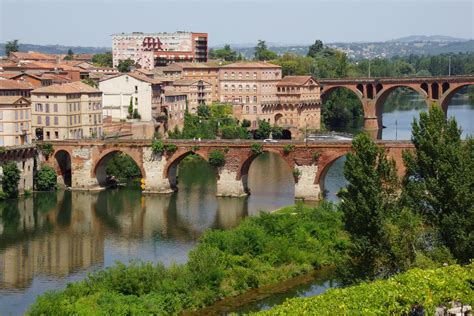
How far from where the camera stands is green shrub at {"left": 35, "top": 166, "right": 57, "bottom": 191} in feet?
233

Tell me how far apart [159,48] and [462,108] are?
160 ft

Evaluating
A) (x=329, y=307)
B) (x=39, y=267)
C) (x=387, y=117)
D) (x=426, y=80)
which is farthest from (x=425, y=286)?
(x=387, y=117)

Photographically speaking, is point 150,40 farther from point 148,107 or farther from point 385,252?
point 385,252

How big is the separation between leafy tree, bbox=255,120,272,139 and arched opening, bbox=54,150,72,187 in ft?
106

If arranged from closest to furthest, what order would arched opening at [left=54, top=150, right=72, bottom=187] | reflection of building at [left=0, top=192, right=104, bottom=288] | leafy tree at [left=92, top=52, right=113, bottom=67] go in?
reflection of building at [left=0, top=192, right=104, bottom=288] < arched opening at [left=54, top=150, right=72, bottom=187] < leafy tree at [left=92, top=52, right=113, bottom=67]

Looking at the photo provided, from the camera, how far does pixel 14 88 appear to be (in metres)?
78.3

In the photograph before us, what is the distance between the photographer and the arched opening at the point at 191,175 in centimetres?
7094

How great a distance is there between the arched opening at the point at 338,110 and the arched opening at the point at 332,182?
3687cm

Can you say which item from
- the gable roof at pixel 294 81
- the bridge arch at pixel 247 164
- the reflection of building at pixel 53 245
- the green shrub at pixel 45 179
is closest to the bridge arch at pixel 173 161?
the bridge arch at pixel 247 164

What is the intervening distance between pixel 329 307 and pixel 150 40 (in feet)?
433

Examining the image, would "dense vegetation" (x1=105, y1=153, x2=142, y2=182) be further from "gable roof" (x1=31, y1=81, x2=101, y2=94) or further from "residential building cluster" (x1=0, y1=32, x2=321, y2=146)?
"gable roof" (x1=31, y1=81, x2=101, y2=94)

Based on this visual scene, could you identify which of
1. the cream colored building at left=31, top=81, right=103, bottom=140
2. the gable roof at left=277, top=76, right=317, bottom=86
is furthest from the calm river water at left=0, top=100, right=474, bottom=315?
the gable roof at left=277, top=76, right=317, bottom=86

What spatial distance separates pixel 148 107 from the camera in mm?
91875

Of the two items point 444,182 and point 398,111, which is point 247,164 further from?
point 398,111
